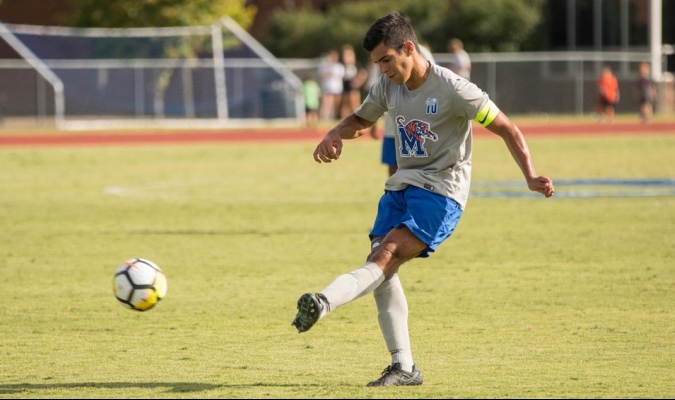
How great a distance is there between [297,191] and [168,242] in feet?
19.6

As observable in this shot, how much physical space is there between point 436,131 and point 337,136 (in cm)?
63

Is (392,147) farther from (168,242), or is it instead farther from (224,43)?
(224,43)

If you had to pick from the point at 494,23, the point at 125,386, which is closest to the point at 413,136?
the point at 125,386

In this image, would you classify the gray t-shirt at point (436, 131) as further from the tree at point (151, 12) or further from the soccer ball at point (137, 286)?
the tree at point (151, 12)

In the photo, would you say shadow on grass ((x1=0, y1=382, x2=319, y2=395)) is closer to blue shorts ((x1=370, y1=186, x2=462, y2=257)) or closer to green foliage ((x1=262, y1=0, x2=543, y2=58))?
blue shorts ((x1=370, y1=186, x2=462, y2=257))

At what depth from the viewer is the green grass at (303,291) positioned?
6.69m

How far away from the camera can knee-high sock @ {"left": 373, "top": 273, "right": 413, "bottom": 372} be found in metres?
6.53

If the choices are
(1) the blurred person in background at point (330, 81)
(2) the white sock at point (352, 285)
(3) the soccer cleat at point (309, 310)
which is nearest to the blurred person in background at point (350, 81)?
(1) the blurred person in background at point (330, 81)

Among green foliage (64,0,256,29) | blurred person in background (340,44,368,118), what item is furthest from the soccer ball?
green foliage (64,0,256,29)

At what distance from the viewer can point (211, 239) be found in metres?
13.5

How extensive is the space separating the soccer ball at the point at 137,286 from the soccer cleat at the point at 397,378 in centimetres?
170

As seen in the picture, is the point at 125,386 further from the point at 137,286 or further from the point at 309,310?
the point at 309,310

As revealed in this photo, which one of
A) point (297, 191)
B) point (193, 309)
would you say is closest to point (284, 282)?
point (193, 309)

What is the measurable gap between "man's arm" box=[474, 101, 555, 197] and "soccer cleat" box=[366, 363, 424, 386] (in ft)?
4.11
